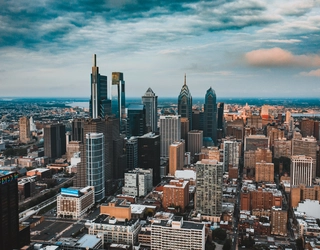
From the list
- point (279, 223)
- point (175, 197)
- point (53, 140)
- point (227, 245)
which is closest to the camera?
point (227, 245)

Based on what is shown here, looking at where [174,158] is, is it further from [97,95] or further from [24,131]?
[24,131]

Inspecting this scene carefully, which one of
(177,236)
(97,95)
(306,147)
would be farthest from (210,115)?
(177,236)

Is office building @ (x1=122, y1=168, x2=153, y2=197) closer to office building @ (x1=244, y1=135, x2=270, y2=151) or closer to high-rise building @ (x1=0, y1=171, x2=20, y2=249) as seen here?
high-rise building @ (x1=0, y1=171, x2=20, y2=249)

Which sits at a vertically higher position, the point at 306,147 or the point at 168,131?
the point at 168,131

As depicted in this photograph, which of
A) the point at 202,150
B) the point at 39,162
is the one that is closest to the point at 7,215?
the point at 39,162

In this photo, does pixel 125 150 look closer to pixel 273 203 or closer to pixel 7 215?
pixel 273 203

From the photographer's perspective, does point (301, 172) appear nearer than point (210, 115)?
Yes
